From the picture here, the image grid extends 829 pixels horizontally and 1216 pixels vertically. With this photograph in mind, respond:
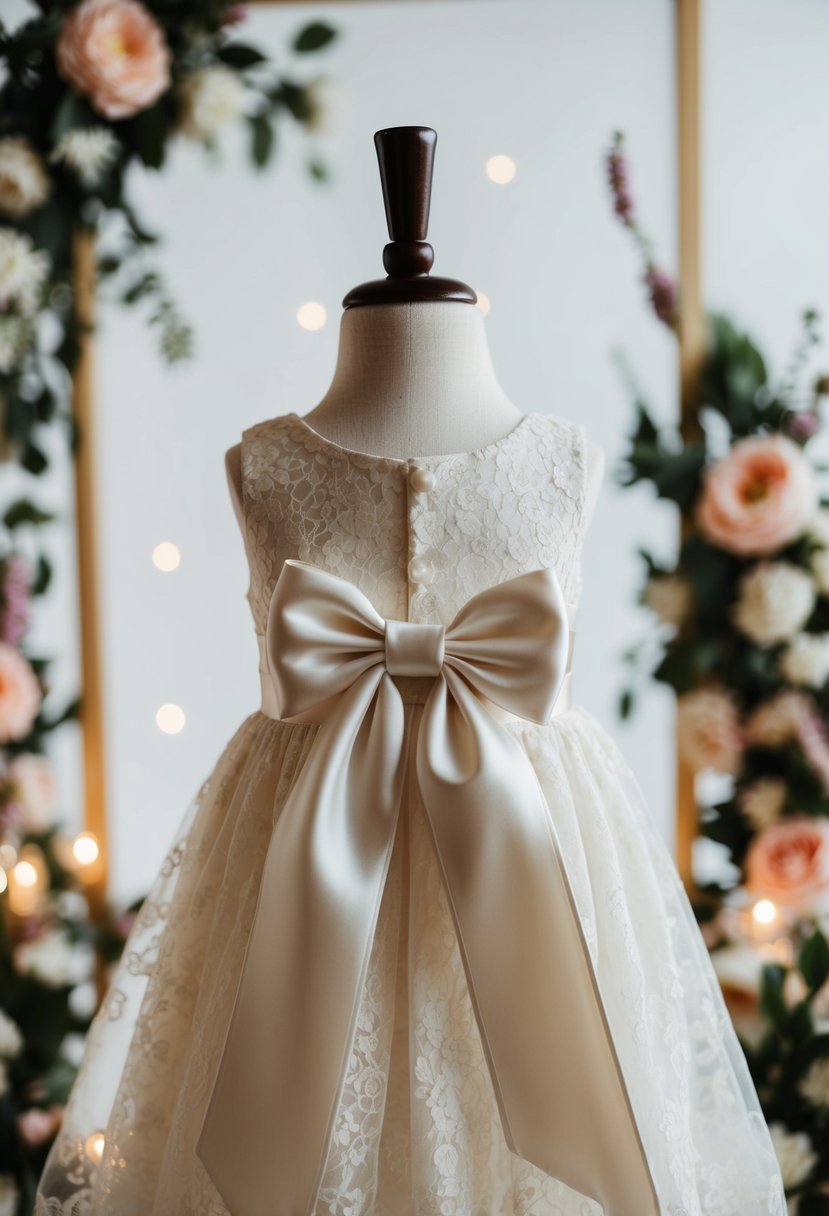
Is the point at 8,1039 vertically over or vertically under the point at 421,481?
under

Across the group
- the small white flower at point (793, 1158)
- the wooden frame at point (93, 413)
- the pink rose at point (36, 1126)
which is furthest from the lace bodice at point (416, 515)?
the pink rose at point (36, 1126)

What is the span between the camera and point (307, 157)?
170cm

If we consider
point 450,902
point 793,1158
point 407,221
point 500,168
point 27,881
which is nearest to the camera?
point 450,902

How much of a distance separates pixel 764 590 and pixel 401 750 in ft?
3.34

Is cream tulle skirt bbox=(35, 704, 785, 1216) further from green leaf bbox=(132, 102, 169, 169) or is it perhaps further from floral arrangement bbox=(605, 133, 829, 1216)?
green leaf bbox=(132, 102, 169, 169)

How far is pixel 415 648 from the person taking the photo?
2.44ft

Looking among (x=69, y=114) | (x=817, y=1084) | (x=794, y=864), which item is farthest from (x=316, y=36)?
(x=817, y=1084)

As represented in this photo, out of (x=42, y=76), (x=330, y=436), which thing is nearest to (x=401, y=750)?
(x=330, y=436)

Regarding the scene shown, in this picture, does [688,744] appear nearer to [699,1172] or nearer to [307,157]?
[699,1172]

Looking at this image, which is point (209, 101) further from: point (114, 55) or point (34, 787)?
point (34, 787)

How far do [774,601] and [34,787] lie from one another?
55.4 inches

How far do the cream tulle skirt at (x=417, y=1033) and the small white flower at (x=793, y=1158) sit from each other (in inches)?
29.4

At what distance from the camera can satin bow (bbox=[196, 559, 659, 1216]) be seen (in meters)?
0.70

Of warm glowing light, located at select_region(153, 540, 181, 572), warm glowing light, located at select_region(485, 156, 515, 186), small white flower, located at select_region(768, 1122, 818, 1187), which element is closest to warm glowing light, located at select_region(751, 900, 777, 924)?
small white flower, located at select_region(768, 1122, 818, 1187)
